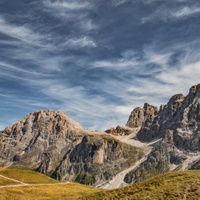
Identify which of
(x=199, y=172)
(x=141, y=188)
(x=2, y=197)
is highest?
(x=199, y=172)

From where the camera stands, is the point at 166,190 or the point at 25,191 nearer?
the point at 166,190

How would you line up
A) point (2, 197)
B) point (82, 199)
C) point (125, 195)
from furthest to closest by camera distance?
point (2, 197) → point (82, 199) → point (125, 195)

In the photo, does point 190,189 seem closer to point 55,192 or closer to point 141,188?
point 141,188

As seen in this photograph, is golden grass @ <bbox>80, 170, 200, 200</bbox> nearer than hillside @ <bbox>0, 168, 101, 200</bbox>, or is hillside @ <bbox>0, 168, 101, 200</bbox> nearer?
golden grass @ <bbox>80, 170, 200, 200</bbox>

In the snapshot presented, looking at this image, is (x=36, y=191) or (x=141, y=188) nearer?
(x=141, y=188)

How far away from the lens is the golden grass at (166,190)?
151ft

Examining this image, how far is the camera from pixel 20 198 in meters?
74.6

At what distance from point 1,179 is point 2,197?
Answer: 3501cm

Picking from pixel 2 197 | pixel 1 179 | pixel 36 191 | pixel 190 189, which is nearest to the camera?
pixel 190 189

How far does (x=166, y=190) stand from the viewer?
48.9 meters

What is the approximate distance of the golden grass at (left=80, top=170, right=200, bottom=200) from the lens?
1809 inches

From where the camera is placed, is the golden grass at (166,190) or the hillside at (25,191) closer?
the golden grass at (166,190)

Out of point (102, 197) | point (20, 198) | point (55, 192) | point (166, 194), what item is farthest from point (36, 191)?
point (166, 194)

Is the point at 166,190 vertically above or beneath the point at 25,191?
above
